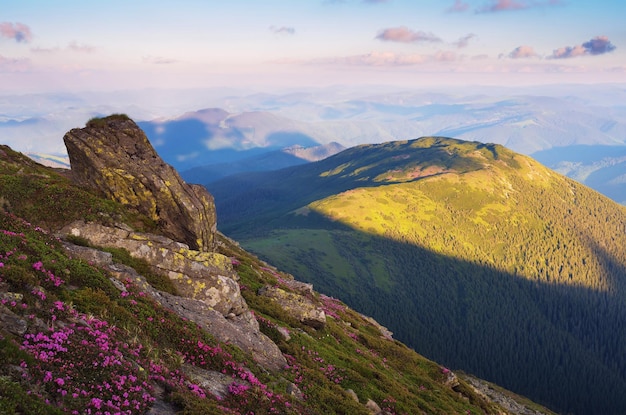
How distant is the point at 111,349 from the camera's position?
17172 millimetres

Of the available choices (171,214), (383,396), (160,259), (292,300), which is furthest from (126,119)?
(383,396)

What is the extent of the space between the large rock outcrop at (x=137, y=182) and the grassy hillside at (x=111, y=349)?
2.63 metres

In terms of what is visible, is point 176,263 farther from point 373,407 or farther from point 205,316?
point 373,407

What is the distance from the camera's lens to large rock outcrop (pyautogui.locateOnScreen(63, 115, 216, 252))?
39.8 metres

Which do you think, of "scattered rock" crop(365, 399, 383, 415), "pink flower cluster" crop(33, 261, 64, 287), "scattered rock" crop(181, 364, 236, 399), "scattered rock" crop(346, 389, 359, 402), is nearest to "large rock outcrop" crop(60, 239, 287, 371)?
"pink flower cluster" crop(33, 261, 64, 287)

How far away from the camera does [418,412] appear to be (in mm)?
34719

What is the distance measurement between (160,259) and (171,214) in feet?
31.4

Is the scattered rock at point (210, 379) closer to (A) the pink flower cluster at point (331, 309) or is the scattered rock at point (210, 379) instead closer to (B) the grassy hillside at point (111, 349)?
(B) the grassy hillside at point (111, 349)

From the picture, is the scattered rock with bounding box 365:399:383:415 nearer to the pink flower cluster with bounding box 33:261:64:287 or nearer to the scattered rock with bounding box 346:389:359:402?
the scattered rock with bounding box 346:389:359:402

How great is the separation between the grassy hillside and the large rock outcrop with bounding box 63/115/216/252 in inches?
103

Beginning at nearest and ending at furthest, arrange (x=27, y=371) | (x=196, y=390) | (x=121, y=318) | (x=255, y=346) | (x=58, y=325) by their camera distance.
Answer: (x=27, y=371), (x=58, y=325), (x=196, y=390), (x=121, y=318), (x=255, y=346)

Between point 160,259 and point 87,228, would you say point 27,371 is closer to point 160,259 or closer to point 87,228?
point 160,259

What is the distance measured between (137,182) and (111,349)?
87.2ft

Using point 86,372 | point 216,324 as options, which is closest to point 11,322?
point 86,372
